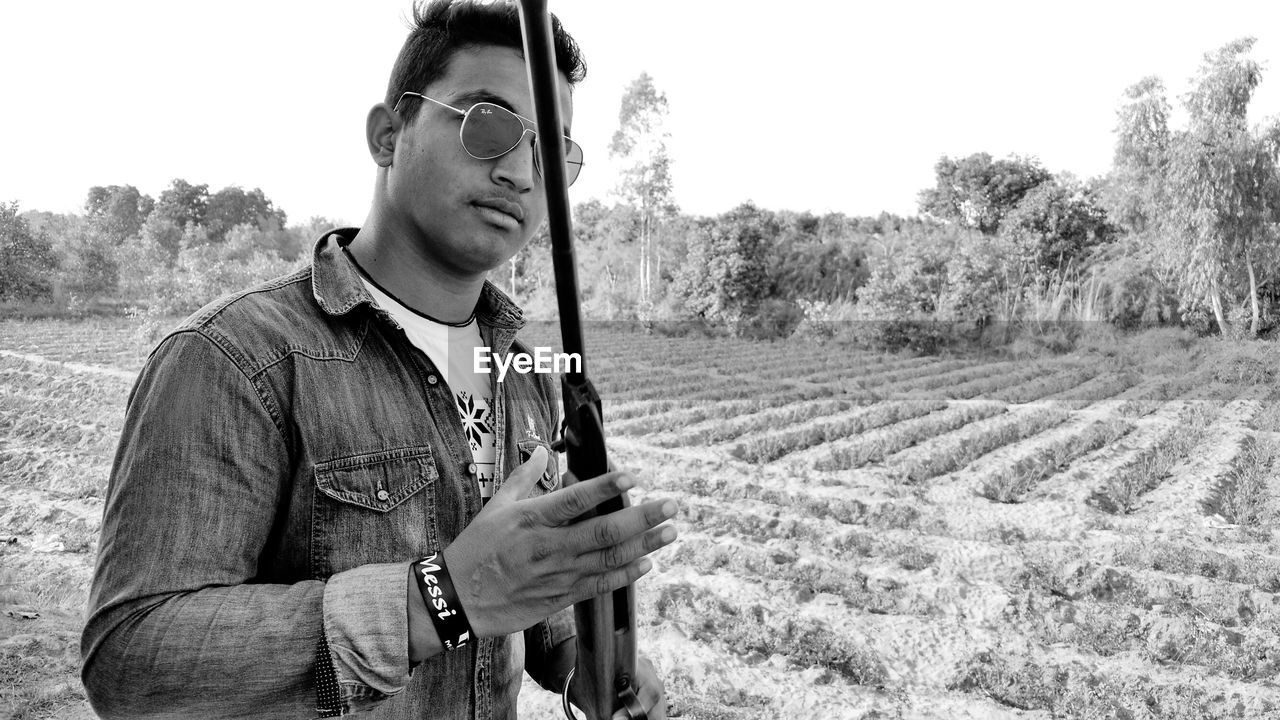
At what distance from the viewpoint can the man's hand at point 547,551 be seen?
408mm

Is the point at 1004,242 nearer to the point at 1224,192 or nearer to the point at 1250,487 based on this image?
the point at 1224,192

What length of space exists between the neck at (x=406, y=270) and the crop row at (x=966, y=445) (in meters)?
3.84

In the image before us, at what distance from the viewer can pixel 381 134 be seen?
68 centimetres

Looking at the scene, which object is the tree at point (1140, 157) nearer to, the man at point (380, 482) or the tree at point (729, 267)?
the man at point (380, 482)

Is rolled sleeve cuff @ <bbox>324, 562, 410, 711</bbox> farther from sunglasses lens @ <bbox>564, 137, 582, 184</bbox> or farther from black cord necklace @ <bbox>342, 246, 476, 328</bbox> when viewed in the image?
sunglasses lens @ <bbox>564, 137, 582, 184</bbox>

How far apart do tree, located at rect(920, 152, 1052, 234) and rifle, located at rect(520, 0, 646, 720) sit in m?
5.12

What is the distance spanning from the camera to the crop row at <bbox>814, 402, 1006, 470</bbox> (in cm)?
439

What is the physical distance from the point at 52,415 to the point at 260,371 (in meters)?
4.49

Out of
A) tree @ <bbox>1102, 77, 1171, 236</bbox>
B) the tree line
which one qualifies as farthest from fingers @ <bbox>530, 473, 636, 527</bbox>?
tree @ <bbox>1102, 77, 1171, 236</bbox>

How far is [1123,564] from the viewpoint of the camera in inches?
111

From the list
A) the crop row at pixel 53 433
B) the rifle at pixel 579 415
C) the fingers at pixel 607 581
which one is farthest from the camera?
the crop row at pixel 53 433

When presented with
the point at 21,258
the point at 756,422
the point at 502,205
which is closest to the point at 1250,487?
the point at 756,422

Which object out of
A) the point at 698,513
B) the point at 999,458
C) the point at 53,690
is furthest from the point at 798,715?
the point at 999,458

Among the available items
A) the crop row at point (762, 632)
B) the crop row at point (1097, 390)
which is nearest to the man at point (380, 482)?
the crop row at point (762, 632)
